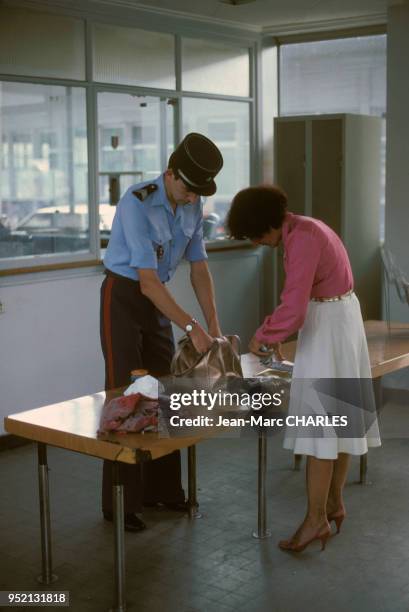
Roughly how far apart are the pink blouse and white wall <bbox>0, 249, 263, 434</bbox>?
2376mm

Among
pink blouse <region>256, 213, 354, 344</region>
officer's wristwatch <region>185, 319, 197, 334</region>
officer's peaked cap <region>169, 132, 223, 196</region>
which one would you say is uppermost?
officer's peaked cap <region>169, 132, 223, 196</region>

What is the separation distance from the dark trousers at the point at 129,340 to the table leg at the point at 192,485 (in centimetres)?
26

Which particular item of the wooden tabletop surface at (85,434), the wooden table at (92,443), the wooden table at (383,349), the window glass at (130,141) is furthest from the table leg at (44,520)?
the window glass at (130,141)

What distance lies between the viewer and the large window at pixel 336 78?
22.4 feet

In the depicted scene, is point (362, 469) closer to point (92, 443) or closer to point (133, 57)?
point (92, 443)

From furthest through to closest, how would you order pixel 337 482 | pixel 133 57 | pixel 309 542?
pixel 133 57 < pixel 337 482 < pixel 309 542

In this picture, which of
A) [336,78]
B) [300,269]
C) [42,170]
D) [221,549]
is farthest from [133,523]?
[336,78]

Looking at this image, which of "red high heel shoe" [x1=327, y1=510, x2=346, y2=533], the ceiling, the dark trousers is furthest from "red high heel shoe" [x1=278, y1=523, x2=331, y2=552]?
the ceiling

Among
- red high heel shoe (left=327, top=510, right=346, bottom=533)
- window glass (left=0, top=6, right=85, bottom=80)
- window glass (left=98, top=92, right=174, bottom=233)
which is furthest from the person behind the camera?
window glass (left=98, top=92, right=174, bottom=233)

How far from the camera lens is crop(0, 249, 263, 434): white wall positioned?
538cm

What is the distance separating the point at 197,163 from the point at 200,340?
0.69 metres

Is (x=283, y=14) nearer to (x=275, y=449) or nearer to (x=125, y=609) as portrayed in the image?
(x=275, y=449)

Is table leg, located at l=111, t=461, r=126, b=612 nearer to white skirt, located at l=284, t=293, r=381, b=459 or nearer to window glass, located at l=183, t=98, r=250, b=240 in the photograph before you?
white skirt, located at l=284, t=293, r=381, b=459

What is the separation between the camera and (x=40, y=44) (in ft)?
17.8
